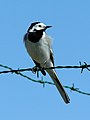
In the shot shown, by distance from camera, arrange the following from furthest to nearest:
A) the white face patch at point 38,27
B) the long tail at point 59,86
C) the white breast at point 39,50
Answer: the white face patch at point 38,27, the white breast at point 39,50, the long tail at point 59,86

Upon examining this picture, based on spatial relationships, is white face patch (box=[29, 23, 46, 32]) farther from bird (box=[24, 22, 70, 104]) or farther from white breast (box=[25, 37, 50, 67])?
white breast (box=[25, 37, 50, 67])

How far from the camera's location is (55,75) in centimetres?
809

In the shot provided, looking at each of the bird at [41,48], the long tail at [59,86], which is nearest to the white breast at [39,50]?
the bird at [41,48]

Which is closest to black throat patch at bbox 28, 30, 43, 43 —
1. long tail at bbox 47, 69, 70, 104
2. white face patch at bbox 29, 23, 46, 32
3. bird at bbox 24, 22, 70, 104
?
bird at bbox 24, 22, 70, 104

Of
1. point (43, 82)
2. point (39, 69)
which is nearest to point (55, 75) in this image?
point (39, 69)

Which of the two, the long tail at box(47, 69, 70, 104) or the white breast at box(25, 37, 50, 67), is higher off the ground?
the white breast at box(25, 37, 50, 67)

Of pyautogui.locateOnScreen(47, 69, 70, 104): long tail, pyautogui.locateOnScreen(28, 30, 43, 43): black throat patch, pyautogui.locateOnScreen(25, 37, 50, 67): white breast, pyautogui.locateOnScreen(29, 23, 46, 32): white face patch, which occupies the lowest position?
pyautogui.locateOnScreen(47, 69, 70, 104): long tail

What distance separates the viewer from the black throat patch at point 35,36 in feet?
26.8

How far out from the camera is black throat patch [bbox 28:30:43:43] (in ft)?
26.8

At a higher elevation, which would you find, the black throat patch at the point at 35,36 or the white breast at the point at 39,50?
the black throat patch at the point at 35,36

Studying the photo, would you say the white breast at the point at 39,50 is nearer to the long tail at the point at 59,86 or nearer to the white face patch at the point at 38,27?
the long tail at the point at 59,86

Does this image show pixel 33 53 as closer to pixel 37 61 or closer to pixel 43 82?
pixel 37 61

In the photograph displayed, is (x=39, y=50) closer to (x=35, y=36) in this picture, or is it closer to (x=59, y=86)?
(x=35, y=36)

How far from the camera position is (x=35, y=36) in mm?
8289
